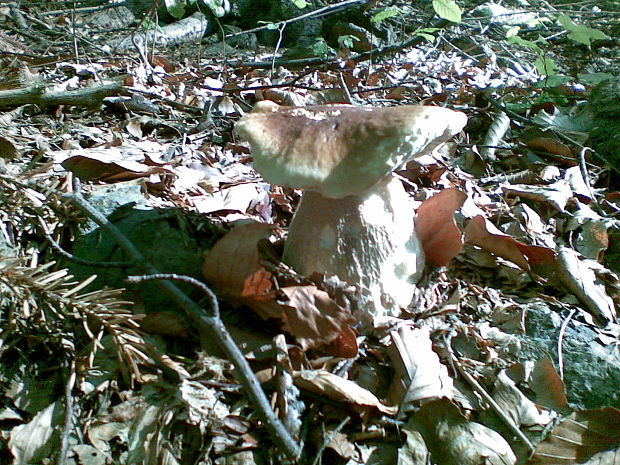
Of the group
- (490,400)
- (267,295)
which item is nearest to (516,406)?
(490,400)

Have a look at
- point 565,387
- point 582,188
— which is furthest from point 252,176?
point 582,188

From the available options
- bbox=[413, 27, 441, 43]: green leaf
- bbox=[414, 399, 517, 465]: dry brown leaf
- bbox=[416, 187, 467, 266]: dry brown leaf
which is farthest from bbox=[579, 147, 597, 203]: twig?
bbox=[414, 399, 517, 465]: dry brown leaf

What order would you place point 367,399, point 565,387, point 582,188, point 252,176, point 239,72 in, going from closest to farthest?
point 367,399, point 565,387, point 252,176, point 582,188, point 239,72

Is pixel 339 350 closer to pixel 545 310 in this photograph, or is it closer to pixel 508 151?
pixel 545 310

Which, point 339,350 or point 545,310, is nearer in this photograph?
point 339,350

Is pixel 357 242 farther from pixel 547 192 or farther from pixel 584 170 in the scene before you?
pixel 584 170

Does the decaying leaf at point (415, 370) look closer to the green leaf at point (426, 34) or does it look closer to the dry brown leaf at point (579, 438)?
the dry brown leaf at point (579, 438)

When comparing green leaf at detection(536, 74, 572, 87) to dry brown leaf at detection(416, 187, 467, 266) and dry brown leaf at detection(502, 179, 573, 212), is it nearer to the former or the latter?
dry brown leaf at detection(502, 179, 573, 212)

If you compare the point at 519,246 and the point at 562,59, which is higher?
the point at 519,246

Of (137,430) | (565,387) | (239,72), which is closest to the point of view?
(137,430)
